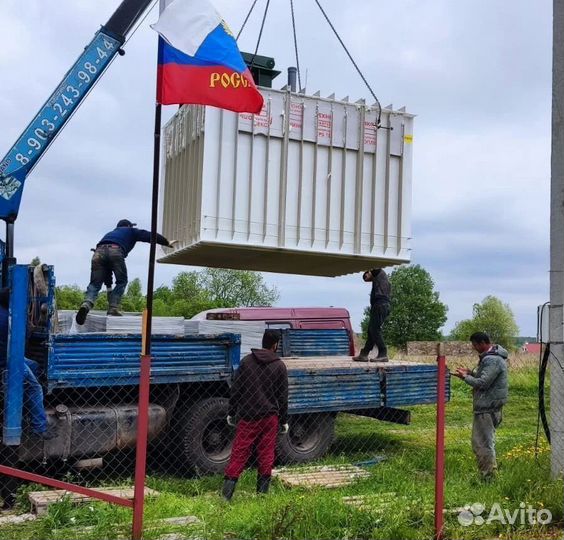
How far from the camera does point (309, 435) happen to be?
31.3ft

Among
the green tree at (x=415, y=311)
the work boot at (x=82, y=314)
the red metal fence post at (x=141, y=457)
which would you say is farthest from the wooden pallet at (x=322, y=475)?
the green tree at (x=415, y=311)

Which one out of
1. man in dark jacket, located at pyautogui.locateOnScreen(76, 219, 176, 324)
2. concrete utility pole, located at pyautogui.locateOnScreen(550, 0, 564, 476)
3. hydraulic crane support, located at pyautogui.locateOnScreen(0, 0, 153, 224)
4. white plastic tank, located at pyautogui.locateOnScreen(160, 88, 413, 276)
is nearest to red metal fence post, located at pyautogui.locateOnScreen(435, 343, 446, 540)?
concrete utility pole, located at pyautogui.locateOnScreen(550, 0, 564, 476)

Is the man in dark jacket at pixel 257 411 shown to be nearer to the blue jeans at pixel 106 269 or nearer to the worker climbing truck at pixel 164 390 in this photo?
the worker climbing truck at pixel 164 390

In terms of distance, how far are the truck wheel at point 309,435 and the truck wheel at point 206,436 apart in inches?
35.5

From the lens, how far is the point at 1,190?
841 cm

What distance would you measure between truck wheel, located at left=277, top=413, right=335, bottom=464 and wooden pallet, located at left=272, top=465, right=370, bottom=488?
97 centimetres

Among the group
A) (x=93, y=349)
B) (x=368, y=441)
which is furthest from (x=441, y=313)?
(x=93, y=349)

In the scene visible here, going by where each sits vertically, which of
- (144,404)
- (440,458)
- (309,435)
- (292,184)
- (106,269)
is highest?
(292,184)

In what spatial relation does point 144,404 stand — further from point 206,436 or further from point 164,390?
point 206,436

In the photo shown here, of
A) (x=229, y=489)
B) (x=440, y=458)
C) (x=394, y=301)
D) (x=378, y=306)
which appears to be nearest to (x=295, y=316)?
(x=378, y=306)

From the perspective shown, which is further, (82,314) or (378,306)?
(378,306)

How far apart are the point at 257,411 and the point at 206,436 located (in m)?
2.17

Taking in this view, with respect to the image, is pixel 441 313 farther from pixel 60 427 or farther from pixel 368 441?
pixel 60 427

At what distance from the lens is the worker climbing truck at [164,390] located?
24.5ft
